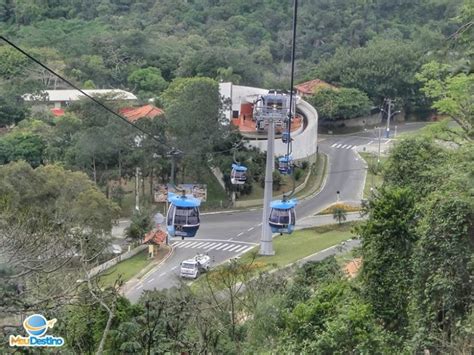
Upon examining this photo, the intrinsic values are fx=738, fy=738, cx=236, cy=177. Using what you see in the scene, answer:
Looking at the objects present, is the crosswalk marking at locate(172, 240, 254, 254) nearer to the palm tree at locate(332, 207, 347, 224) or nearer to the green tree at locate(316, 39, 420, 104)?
the palm tree at locate(332, 207, 347, 224)

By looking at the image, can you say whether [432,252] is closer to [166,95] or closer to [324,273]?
[324,273]

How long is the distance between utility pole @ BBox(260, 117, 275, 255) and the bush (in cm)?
2080

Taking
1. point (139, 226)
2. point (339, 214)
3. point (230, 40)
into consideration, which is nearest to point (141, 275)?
point (139, 226)

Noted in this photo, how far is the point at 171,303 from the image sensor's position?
430 inches

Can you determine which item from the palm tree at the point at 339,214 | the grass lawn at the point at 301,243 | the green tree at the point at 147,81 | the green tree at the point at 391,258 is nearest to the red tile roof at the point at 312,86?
the green tree at the point at 147,81

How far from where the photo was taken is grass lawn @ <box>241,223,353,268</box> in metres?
23.9

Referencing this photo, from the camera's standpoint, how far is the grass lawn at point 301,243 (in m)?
23.9

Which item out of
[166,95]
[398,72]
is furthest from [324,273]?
[398,72]

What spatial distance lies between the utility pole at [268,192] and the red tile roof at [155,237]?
4243mm

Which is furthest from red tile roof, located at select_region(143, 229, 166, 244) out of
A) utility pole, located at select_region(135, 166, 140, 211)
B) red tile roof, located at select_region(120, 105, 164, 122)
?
red tile roof, located at select_region(120, 105, 164, 122)

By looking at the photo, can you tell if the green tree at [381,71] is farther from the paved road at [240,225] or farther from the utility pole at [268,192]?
the utility pole at [268,192]

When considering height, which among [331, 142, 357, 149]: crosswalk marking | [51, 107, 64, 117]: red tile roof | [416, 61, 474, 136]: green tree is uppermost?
[416, 61, 474, 136]: green tree

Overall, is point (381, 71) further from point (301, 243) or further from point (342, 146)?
point (301, 243)

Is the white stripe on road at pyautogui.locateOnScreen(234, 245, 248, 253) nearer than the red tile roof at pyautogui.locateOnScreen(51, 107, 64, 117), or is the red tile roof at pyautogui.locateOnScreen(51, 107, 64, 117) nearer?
the white stripe on road at pyautogui.locateOnScreen(234, 245, 248, 253)
